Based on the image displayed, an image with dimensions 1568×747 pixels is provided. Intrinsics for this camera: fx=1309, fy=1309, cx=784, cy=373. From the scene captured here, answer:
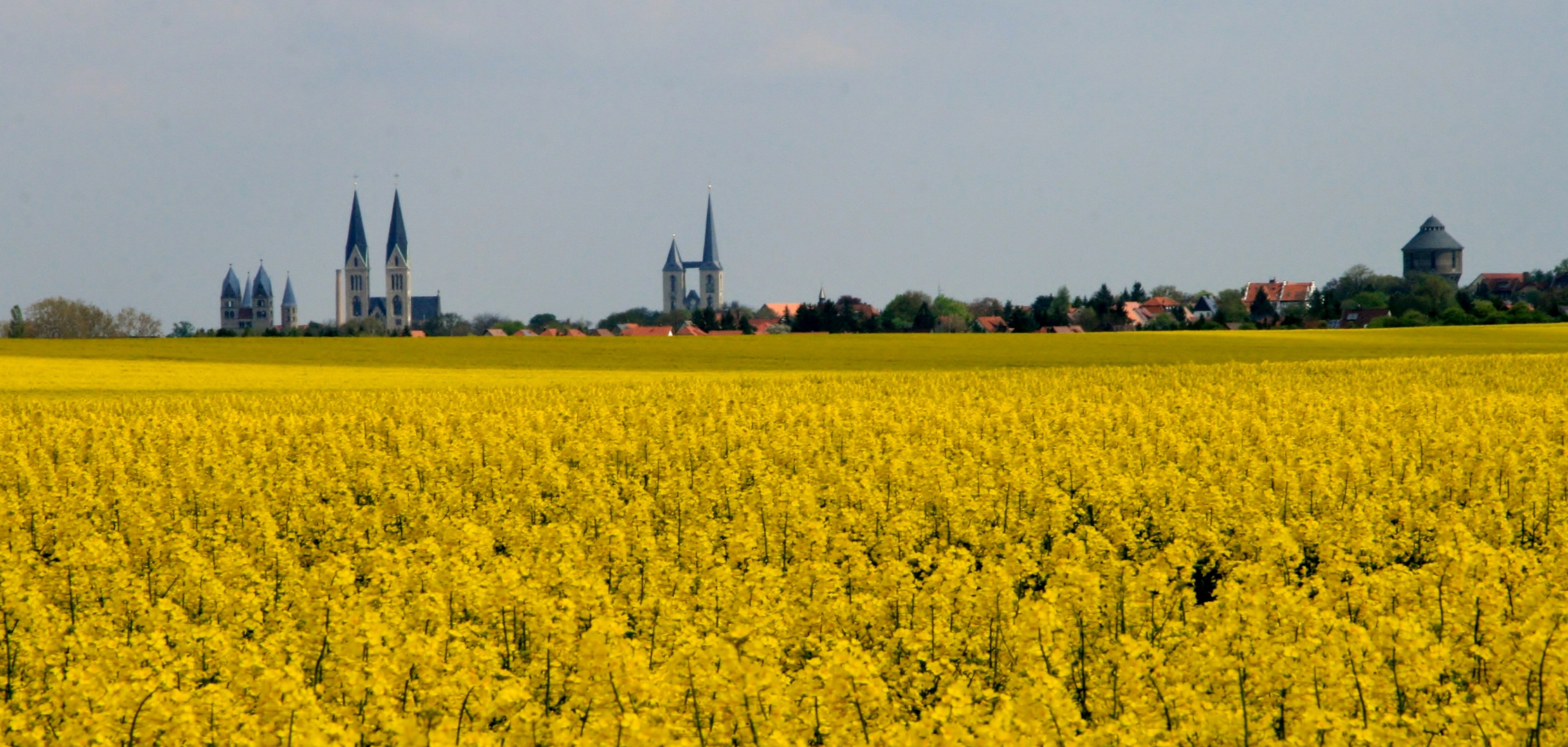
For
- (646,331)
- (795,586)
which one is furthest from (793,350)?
(646,331)

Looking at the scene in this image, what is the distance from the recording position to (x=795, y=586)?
10.8 m

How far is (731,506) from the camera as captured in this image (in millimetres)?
15602

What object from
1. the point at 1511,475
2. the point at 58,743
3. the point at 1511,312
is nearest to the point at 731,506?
the point at 58,743

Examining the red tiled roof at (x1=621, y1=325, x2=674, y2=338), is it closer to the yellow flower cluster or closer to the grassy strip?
the grassy strip

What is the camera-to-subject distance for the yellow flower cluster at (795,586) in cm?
760

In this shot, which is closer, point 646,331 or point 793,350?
point 793,350

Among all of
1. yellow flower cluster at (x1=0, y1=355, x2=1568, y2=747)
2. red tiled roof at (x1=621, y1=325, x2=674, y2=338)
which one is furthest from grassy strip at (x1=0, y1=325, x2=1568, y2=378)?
red tiled roof at (x1=621, y1=325, x2=674, y2=338)

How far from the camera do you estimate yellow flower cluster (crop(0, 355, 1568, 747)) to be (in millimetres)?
7602

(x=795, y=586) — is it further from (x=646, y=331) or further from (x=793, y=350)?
(x=646, y=331)

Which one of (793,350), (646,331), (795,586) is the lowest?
(795,586)

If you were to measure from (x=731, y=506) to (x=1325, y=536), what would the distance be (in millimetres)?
6549

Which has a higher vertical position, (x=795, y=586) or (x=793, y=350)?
(x=793, y=350)

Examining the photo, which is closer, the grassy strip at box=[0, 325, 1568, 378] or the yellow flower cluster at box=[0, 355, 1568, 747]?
the yellow flower cluster at box=[0, 355, 1568, 747]

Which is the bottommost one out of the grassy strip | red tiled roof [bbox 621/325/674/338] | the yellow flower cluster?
the yellow flower cluster
